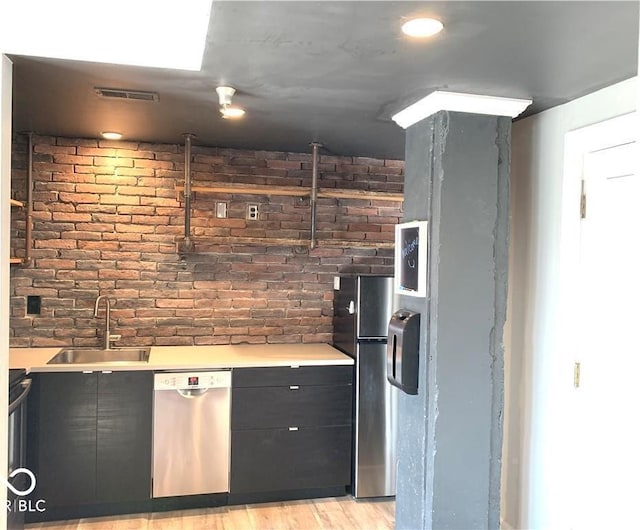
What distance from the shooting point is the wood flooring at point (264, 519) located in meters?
3.24

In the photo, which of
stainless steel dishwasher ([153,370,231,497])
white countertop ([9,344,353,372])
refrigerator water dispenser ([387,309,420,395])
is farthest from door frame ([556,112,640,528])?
stainless steel dishwasher ([153,370,231,497])

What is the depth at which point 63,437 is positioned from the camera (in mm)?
3240

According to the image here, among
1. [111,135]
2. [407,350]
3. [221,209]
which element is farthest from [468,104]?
[111,135]

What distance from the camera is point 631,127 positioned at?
7.68 ft

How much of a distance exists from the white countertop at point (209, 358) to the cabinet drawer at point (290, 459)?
0.42 metres

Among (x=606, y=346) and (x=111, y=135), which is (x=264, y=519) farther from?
(x=111, y=135)

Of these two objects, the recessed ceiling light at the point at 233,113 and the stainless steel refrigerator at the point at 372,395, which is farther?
the stainless steel refrigerator at the point at 372,395

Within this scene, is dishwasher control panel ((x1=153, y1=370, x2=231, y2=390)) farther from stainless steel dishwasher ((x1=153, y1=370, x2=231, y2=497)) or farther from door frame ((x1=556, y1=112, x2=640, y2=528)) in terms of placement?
door frame ((x1=556, y1=112, x2=640, y2=528))

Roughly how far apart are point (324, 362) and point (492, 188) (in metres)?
1.55

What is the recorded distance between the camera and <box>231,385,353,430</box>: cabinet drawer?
3473 millimetres

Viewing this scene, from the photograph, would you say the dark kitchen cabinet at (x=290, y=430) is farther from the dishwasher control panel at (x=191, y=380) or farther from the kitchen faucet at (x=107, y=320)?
the kitchen faucet at (x=107, y=320)

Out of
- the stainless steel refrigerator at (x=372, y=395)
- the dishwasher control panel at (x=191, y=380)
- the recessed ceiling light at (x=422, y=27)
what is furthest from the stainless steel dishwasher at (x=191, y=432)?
the recessed ceiling light at (x=422, y=27)

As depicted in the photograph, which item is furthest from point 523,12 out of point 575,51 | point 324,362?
point 324,362

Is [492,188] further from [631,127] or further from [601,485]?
[601,485]
